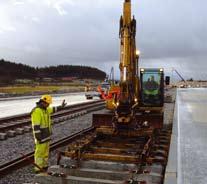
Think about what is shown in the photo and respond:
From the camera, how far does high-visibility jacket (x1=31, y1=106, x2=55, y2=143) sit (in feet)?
29.8

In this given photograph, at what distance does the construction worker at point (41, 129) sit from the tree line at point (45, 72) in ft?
350

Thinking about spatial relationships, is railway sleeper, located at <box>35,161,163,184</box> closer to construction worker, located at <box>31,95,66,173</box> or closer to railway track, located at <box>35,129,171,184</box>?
railway track, located at <box>35,129,171,184</box>

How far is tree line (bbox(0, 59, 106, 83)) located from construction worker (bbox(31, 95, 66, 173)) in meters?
107

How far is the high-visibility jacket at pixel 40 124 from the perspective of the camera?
9.08 metres

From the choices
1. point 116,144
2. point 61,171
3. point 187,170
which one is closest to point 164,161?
point 187,170

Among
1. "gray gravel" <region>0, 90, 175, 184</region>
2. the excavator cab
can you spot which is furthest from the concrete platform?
"gray gravel" <region>0, 90, 175, 184</region>

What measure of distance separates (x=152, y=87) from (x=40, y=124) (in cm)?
928

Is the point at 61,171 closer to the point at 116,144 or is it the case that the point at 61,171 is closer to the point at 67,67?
the point at 116,144

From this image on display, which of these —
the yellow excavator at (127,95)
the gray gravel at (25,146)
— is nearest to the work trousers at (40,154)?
the gray gravel at (25,146)

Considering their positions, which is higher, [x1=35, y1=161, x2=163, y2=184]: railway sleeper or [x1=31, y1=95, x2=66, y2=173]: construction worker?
[x1=31, y1=95, x2=66, y2=173]: construction worker

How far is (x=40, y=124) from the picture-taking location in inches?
360

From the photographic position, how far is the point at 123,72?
13.5 metres

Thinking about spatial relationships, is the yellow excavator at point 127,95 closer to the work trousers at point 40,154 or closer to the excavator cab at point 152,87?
the excavator cab at point 152,87

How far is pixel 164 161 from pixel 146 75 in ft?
25.4
